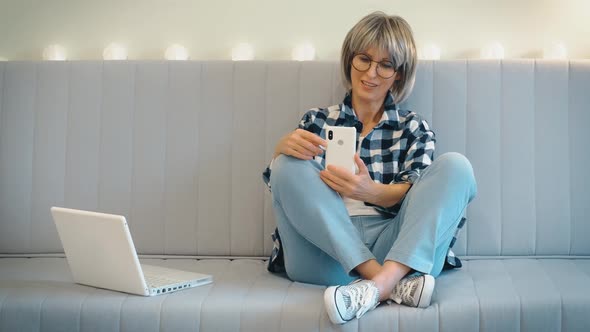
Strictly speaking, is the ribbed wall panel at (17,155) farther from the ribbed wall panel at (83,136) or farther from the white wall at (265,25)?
the white wall at (265,25)

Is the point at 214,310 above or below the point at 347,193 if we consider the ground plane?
below

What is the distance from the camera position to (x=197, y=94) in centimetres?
223

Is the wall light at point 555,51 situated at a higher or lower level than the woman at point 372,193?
higher

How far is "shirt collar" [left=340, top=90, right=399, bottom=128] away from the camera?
2045 millimetres

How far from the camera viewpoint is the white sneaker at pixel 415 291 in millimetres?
1530

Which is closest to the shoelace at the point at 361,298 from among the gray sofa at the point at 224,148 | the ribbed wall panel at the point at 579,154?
the gray sofa at the point at 224,148

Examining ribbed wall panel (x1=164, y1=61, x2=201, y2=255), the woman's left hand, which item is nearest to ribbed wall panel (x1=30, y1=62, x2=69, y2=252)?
ribbed wall panel (x1=164, y1=61, x2=201, y2=255)

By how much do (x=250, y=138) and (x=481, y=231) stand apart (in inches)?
29.1

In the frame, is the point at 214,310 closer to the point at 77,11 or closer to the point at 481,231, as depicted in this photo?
the point at 481,231

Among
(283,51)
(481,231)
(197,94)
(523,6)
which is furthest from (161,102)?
(523,6)

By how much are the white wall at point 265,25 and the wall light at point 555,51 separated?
2 centimetres

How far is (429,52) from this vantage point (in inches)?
94.5

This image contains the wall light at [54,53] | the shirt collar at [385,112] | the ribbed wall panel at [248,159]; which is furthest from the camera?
the wall light at [54,53]

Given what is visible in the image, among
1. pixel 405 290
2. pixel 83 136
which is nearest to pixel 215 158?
pixel 83 136
